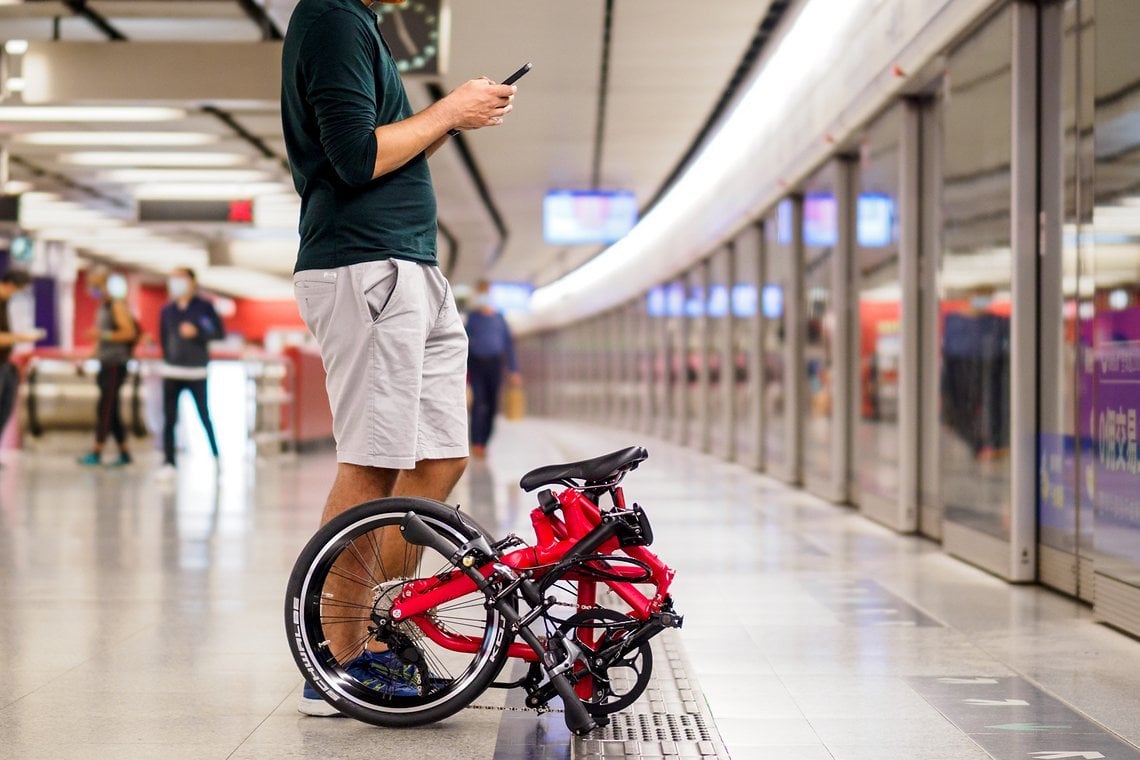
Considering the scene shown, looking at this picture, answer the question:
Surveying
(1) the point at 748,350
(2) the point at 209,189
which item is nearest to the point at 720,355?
(1) the point at 748,350

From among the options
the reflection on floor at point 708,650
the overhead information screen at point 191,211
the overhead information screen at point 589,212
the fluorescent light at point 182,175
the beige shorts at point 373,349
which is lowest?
the reflection on floor at point 708,650

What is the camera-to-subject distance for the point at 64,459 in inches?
525

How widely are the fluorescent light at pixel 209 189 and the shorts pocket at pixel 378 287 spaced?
15.7 metres

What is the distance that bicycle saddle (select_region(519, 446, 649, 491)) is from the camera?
8.95 ft

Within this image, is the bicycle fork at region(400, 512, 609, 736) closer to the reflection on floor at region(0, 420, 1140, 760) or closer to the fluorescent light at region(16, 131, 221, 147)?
the reflection on floor at region(0, 420, 1140, 760)

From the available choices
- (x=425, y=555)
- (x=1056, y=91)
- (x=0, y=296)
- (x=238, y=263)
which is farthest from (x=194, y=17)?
(x=238, y=263)

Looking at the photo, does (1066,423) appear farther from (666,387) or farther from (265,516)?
(666,387)

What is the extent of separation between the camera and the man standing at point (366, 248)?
279 centimetres

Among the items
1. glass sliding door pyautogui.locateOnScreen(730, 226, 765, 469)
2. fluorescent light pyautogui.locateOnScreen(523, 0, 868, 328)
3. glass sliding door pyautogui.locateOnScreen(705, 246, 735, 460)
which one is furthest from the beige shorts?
glass sliding door pyautogui.locateOnScreen(705, 246, 735, 460)

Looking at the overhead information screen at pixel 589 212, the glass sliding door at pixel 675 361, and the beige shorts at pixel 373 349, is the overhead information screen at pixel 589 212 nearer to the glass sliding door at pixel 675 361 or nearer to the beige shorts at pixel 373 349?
the glass sliding door at pixel 675 361

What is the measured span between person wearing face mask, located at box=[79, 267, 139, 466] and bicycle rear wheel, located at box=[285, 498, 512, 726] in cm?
954

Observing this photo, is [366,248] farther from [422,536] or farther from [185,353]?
[185,353]

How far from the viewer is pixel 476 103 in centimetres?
281

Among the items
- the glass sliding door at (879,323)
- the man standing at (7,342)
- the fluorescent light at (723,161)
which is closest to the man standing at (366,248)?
the glass sliding door at (879,323)
